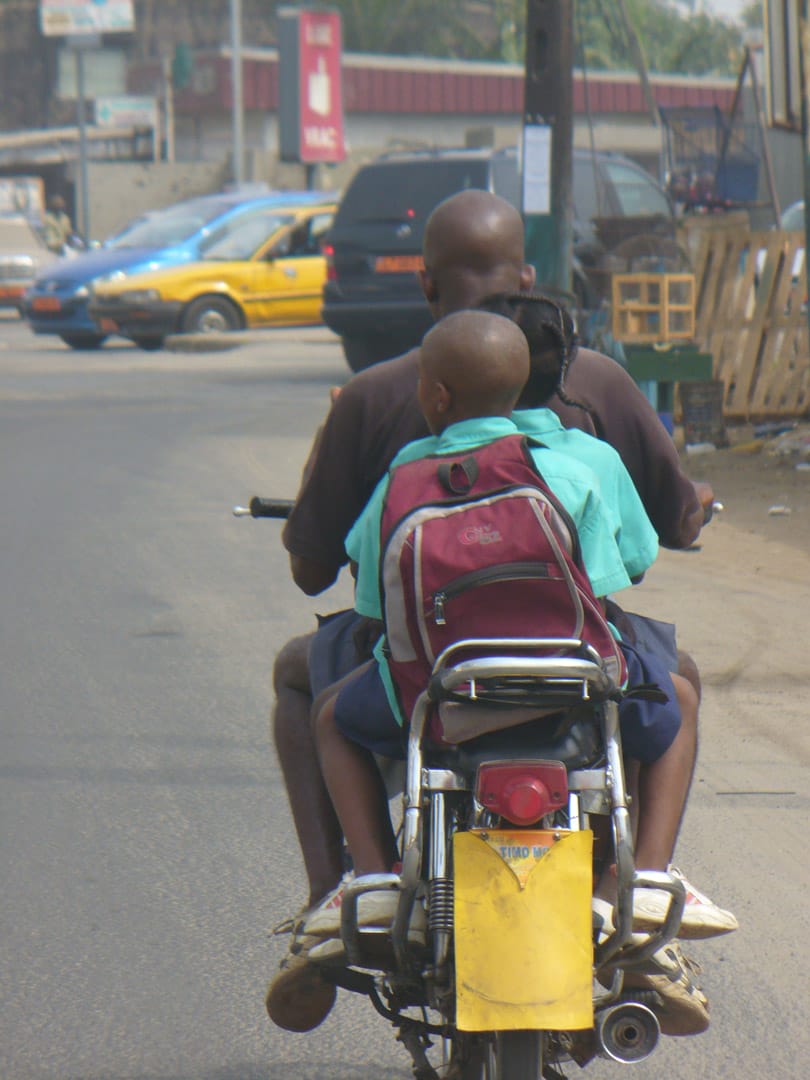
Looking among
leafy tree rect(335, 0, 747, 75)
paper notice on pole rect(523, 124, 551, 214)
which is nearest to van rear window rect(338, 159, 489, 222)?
paper notice on pole rect(523, 124, 551, 214)

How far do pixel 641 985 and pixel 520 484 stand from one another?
86 cm

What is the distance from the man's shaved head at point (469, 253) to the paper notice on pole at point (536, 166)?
10.6 m

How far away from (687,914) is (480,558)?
71cm

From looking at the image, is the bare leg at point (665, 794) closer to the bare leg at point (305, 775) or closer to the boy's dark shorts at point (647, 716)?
the boy's dark shorts at point (647, 716)

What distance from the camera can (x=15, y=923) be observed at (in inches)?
164

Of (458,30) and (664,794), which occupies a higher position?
(458,30)

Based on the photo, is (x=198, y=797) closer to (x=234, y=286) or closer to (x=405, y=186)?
(x=405, y=186)

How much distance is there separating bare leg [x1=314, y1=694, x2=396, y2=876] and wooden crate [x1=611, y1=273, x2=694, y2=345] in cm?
947

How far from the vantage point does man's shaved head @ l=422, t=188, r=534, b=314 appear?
3154 mm

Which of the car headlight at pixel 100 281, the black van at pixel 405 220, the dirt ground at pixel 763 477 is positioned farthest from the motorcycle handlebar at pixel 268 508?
the car headlight at pixel 100 281

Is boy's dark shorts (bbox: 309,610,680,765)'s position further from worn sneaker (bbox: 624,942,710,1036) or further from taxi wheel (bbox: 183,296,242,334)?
taxi wheel (bbox: 183,296,242,334)

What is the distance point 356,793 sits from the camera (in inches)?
114

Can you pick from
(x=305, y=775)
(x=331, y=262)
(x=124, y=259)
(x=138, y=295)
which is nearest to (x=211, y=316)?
(x=138, y=295)

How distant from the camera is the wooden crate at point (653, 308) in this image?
12078 mm
